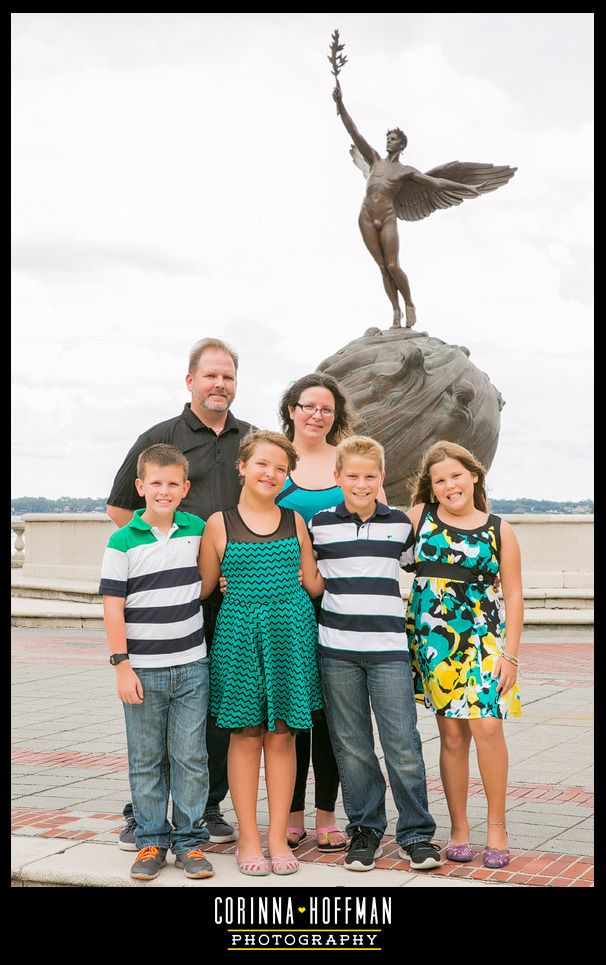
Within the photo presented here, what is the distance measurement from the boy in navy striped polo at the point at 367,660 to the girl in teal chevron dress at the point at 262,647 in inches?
3.7

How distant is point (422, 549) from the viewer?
13.1ft

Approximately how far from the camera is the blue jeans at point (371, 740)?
12.5 feet

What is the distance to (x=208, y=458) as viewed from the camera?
4.25 metres

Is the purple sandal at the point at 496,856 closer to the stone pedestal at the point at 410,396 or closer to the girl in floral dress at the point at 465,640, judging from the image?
the girl in floral dress at the point at 465,640

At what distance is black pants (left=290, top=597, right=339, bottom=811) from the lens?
4137mm

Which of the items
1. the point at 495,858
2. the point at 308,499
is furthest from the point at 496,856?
the point at 308,499

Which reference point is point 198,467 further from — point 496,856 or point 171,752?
point 496,856

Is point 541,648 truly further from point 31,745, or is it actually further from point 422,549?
point 422,549

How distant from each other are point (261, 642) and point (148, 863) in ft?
2.77

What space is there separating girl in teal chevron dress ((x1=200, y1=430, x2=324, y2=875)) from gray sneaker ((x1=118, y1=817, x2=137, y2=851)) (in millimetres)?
457

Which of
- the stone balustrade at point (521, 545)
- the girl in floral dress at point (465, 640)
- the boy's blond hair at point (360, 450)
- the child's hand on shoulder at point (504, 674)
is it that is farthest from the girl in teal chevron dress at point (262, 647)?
the stone balustrade at point (521, 545)

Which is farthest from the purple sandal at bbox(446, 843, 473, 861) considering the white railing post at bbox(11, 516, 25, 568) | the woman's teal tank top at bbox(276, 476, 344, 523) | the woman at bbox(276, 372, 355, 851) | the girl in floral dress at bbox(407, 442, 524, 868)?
the white railing post at bbox(11, 516, 25, 568)
